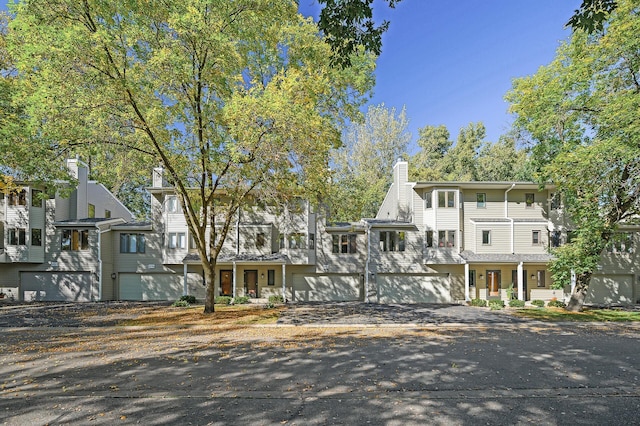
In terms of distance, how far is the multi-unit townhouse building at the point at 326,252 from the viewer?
24594 millimetres

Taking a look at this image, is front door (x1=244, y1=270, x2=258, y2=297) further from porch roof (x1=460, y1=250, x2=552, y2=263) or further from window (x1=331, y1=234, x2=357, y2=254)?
porch roof (x1=460, y1=250, x2=552, y2=263)

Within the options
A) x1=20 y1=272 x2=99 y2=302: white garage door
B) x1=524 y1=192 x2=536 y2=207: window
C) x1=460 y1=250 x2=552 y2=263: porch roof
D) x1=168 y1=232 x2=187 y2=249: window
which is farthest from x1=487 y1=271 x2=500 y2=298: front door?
x1=20 y1=272 x2=99 y2=302: white garage door

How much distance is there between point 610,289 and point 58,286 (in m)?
37.9

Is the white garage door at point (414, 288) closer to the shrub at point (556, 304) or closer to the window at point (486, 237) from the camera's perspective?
the window at point (486, 237)

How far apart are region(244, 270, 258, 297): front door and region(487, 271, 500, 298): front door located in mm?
16271

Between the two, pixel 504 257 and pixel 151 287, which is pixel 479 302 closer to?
pixel 504 257

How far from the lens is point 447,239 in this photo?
24.7 m

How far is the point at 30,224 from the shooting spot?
79.7 ft

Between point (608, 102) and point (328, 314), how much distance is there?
57.3 ft

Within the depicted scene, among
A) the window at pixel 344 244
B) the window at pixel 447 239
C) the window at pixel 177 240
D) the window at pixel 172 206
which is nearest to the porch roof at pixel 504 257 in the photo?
the window at pixel 447 239

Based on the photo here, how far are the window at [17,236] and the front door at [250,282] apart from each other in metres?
14.7

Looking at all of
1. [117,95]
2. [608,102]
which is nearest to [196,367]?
[117,95]

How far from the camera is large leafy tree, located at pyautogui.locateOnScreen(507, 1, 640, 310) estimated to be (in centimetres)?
1642

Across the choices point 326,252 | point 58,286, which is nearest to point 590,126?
point 326,252
